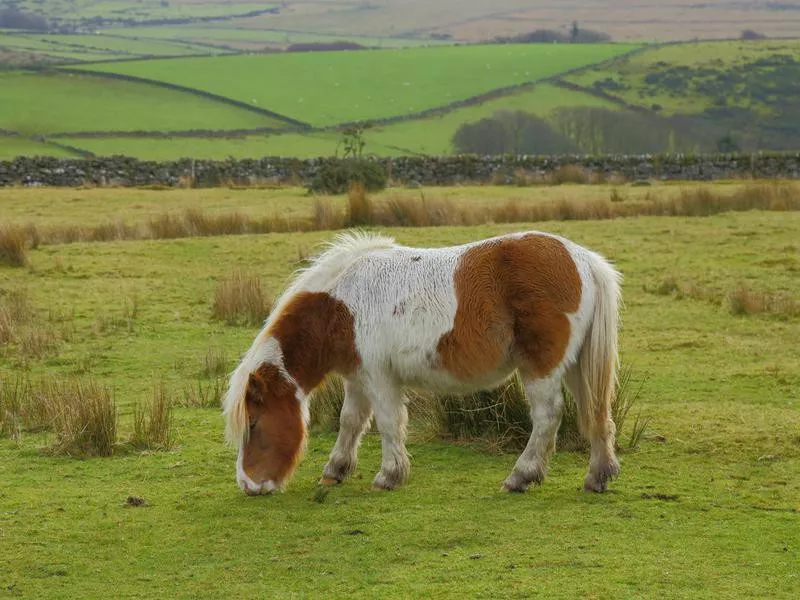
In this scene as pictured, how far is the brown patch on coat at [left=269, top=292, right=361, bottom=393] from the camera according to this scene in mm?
7465

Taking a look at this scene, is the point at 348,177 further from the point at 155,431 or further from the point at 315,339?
the point at 315,339

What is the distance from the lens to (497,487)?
752cm

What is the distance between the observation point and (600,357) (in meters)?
7.25

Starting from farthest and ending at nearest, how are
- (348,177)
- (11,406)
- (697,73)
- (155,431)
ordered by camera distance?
(697,73)
(348,177)
(11,406)
(155,431)

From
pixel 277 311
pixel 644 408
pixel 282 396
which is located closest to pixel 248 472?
pixel 282 396

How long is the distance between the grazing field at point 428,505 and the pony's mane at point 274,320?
1.82 feet

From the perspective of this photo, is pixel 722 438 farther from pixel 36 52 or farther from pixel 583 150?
pixel 36 52

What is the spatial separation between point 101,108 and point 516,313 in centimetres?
5561

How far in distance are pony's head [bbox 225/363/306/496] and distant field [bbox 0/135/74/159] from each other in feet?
136

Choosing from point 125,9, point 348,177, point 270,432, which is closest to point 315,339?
point 270,432

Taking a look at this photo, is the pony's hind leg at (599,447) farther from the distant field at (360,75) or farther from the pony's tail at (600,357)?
the distant field at (360,75)

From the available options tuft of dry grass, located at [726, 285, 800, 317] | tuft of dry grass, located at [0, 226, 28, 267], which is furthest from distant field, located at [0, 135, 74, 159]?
tuft of dry grass, located at [726, 285, 800, 317]

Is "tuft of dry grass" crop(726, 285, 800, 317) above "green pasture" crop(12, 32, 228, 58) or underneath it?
underneath

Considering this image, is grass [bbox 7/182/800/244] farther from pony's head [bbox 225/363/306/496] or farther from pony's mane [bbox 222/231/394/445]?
pony's head [bbox 225/363/306/496]
